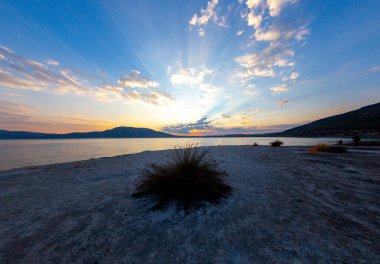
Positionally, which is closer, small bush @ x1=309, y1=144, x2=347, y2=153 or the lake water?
small bush @ x1=309, y1=144, x2=347, y2=153

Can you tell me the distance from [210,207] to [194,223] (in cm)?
56

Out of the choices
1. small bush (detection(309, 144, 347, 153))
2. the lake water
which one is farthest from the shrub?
the lake water

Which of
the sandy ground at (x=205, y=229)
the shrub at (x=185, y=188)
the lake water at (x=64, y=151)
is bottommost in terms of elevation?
the lake water at (x=64, y=151)

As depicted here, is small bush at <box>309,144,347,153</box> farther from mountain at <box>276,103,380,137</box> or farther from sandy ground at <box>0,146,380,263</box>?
mountain at <box>276,103,380,137</box>

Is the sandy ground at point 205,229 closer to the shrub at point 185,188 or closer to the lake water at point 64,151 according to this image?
the shrub at point 185,188

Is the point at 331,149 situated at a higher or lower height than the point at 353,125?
lower

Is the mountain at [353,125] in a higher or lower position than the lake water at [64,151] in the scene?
higher

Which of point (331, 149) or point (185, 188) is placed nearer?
point (185, 188)

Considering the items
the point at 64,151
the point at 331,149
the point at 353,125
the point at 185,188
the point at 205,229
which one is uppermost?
the point at 353,125

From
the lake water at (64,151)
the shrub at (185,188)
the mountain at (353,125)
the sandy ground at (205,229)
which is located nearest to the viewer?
the sandy ground at (205,229)

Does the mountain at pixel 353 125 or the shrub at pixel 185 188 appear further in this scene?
the mountain at pixel 353 125

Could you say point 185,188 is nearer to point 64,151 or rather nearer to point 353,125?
point 64,151

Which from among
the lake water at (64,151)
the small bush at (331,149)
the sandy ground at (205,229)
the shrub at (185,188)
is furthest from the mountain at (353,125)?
the shrub at (185,188)

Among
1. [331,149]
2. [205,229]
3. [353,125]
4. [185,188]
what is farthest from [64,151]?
[353,125]
